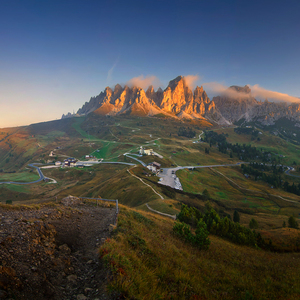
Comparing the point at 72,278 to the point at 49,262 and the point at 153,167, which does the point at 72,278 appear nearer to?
the point at 49,262

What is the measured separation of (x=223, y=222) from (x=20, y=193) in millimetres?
104529

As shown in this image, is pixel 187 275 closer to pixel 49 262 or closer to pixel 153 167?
pixel 49 262

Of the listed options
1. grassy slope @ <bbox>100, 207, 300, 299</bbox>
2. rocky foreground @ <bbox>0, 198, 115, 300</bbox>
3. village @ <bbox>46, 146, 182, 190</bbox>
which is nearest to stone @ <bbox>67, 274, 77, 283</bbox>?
rocky foreground @ <bbox>0, 198, 115, 300</bbox>

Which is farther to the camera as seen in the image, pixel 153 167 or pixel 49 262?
pixel 153 167

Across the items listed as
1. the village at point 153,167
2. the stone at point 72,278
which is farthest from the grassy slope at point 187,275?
the village at point 153,167

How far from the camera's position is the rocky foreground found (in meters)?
6.92

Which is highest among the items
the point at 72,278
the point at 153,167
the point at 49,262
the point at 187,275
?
the point at 49,262

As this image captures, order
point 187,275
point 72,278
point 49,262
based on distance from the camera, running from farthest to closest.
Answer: point 187,275 → point 49,262 → point 72,278

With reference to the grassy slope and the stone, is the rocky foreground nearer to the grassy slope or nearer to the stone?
the stone

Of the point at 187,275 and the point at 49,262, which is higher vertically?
the point at 49,262

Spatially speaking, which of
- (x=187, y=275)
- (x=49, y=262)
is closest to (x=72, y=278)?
(x=49, y=262)

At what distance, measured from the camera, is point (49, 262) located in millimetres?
9242

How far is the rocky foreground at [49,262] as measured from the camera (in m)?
6.92

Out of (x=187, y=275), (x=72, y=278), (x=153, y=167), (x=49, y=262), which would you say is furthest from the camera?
(x=153, y=167)
